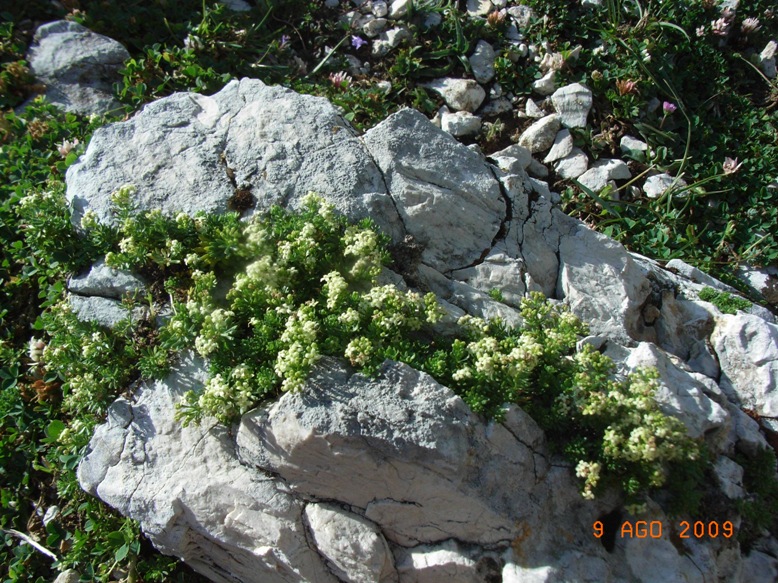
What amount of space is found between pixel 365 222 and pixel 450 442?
1943 millimetres

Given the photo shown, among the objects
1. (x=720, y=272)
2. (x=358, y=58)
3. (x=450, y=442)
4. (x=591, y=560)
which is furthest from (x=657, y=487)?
(x=358, y=58)

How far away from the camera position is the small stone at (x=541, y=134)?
788cm

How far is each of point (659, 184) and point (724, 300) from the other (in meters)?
2.05

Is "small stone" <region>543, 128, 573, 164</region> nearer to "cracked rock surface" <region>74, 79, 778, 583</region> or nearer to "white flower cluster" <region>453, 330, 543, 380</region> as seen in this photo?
"cracked rock surface" <region>74, 79, 778, 583</region>

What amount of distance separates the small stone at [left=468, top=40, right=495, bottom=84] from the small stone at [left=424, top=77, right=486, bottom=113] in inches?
7.1

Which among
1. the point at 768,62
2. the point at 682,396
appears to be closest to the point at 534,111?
the point at 768,62

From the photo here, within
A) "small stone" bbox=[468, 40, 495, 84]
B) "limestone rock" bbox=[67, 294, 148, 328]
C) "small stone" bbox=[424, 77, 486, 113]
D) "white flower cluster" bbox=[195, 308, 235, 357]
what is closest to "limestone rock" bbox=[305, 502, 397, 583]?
"white flower cluster" bbox=[195, 308, 235, 357]

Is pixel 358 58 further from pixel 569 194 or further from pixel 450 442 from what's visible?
pixel 450 442

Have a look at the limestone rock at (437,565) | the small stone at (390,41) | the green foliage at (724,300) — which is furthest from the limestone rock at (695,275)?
the small stone at (390,41)

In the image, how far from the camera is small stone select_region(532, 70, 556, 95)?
26.8 feet

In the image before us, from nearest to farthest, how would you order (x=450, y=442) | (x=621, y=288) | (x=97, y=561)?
(x=450, y=442) < (x=97, y=561) < (x=621, y=288)

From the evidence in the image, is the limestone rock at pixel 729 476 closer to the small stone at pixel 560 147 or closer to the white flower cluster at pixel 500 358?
the white flower cluster at pixel 500 358

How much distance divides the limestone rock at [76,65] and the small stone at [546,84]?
5197 mm

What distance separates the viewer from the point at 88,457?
499 centimetres
